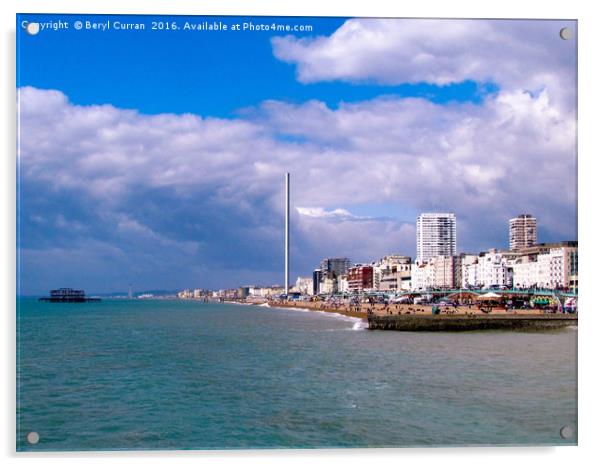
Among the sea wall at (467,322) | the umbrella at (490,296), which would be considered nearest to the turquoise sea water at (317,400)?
the sea wall at (467,322)

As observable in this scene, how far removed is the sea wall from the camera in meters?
9.70

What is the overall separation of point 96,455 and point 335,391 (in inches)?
148

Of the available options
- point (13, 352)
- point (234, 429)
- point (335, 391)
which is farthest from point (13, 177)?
point (335, 391)

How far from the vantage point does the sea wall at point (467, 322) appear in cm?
970

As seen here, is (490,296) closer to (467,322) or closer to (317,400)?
(467,322)

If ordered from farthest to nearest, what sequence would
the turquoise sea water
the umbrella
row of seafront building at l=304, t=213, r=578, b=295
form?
1. the umbrella
2. row of seafront building at l=304, t=213, r=578, b=295
3. the turquoise sea water

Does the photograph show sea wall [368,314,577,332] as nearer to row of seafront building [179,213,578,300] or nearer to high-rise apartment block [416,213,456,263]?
row of seafront building [179,213,578,300]

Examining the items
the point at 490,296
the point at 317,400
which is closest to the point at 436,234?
the point at 490,296

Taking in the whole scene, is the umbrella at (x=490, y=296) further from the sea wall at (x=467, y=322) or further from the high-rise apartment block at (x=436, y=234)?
the high-rise apartment block at (x=436, y=234)

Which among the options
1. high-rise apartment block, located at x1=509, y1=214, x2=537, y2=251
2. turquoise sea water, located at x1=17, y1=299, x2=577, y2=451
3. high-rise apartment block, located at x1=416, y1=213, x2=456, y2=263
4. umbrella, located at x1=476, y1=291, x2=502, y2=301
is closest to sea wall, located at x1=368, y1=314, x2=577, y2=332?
turquoise sea water, located at x1=17, y1=299, x2=577, y2=451

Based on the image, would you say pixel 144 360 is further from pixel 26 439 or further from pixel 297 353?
pixel 26 439

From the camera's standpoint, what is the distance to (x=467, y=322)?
14.2 m

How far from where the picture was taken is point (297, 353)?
15125 millimetres

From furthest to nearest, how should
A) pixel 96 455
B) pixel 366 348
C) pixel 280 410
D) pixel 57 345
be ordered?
pixel 57 345
pixel 366 348
pixel 280 410
pixel 96 455
